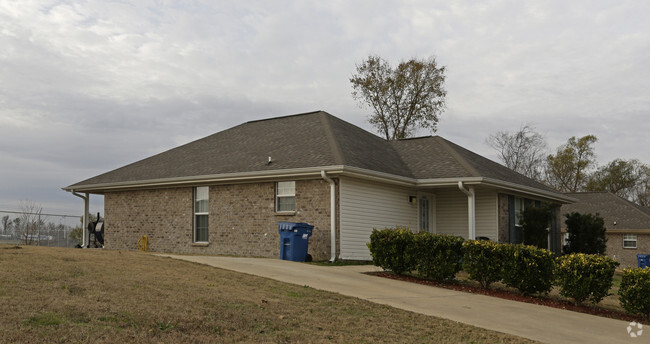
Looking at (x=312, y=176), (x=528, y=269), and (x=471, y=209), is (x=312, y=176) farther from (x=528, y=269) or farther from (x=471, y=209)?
(x=528, y=269)

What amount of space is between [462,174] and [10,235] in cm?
2075

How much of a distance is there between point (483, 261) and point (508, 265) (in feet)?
1.78

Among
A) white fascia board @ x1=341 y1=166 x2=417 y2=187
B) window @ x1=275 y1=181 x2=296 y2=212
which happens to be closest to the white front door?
white fascia board @ x1=341 y1=166 x2=417 y2=187

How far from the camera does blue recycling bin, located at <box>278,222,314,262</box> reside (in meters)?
17.1

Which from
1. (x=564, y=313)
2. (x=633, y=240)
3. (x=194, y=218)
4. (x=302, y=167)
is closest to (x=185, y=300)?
(x=564, y=313)

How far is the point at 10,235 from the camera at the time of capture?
1097 inches

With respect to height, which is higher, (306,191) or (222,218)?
(306,191)

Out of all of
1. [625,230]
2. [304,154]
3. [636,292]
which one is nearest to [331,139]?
[304,154]

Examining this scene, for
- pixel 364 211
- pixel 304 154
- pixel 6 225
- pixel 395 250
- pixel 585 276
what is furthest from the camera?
pixel 6 225

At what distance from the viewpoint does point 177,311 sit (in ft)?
27.1

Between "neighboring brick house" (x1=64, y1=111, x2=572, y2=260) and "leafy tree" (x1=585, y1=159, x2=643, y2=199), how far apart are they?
37817mm

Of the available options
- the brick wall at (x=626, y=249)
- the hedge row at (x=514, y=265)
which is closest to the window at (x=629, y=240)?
the brick wall at (x=626, y=249)

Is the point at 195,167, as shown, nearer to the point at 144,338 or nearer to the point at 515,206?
the point at 515,206

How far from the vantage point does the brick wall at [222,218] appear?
18.4 m
